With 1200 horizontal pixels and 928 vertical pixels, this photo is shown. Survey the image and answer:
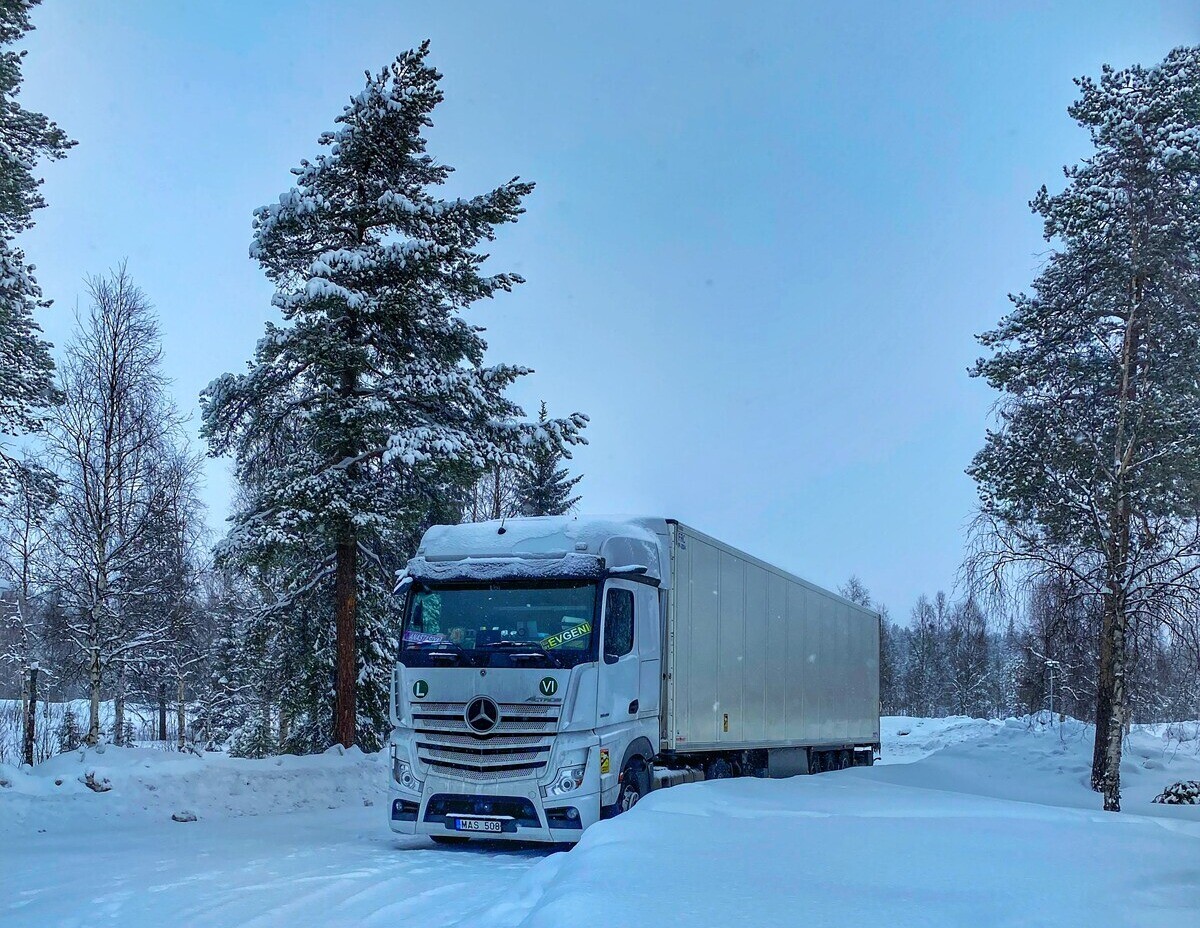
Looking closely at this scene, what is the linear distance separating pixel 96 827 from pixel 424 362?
33.4 feet

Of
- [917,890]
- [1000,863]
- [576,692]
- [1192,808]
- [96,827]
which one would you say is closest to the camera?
[917,890]

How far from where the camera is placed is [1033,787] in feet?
73.2

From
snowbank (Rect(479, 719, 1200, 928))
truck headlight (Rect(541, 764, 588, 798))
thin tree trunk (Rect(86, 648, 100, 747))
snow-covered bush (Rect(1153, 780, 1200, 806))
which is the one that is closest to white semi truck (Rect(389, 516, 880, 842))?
truck headlight (Rect(541, 764, 588, 798))

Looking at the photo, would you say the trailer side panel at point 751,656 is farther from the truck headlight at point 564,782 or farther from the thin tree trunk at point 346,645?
the thin tree trunk at point 346,645

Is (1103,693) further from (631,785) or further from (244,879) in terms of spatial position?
(244,879)

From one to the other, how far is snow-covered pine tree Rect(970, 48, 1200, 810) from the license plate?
10.9 metres

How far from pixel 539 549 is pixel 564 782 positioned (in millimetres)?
2495

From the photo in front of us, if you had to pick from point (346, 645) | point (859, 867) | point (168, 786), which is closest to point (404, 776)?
point (168, 786)

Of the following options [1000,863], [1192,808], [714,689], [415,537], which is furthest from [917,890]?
[415,537]

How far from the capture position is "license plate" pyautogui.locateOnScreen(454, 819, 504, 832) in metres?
9.77

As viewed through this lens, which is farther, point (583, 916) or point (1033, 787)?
point (1033, 787)

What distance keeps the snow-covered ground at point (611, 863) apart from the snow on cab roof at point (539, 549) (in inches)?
101

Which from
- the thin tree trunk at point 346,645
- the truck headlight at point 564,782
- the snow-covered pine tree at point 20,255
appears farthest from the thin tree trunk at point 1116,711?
the snow-covered pine tree at point 20,255

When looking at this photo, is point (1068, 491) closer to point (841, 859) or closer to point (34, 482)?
point (841, 859)
